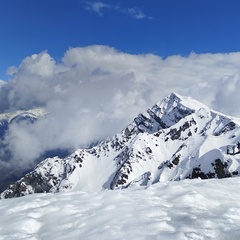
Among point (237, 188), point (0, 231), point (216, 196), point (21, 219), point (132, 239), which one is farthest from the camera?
point (237, 188)

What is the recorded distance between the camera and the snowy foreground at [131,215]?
18.9 meters

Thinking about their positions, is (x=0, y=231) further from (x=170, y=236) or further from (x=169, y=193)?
(x=169, y=193)

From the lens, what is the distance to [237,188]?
95.3 feet

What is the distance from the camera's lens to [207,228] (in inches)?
751

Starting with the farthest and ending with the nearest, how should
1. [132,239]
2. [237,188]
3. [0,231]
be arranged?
[237,188] → [0,231] → [132,239]

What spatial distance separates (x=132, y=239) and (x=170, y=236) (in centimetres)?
195

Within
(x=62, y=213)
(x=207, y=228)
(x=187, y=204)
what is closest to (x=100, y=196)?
(x=62, y=213)

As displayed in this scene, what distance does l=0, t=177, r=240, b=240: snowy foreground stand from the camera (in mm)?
18938

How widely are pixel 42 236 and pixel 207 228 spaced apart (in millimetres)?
9004

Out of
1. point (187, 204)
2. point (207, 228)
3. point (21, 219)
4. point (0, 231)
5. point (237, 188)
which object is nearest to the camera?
point (207, 228)

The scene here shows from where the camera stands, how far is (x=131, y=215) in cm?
2178

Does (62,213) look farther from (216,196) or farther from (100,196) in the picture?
(216,196)

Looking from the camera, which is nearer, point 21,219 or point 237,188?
point 21,219

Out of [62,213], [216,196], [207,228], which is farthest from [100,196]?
[207,228]
